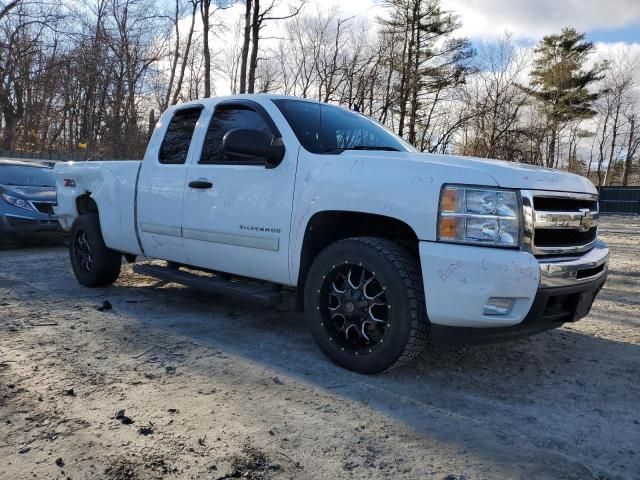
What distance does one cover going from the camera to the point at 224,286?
4.37 m

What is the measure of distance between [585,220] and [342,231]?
1629 millimetres

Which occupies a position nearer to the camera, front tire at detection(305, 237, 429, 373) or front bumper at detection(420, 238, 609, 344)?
front bumper at detection(420, 238, 609, 344)

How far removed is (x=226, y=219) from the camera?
14.1 ft

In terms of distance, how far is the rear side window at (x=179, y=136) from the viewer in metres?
4.91

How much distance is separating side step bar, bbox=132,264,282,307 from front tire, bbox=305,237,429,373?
43 centimetres

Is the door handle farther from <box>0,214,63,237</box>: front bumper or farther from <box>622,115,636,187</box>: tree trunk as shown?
<box>622,115,636,187</box>: tree trunk

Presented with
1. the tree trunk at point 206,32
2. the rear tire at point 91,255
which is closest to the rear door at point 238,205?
the rear tire at point 91,255

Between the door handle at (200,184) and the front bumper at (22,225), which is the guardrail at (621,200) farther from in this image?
the door handle at (200,184)

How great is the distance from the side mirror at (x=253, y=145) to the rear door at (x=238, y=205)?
0.08 meters

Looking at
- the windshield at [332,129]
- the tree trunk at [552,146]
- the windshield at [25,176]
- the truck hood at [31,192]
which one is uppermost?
the tree trunk at [552,146]

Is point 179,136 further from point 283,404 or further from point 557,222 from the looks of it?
point 557,222

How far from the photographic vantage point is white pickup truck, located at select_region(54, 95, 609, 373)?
10.0ft

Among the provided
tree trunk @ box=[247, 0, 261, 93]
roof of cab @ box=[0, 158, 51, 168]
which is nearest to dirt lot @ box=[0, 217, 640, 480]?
roof of cab @ box=[0, 158, 51, 168]

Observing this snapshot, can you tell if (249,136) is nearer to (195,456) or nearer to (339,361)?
(339,361)
